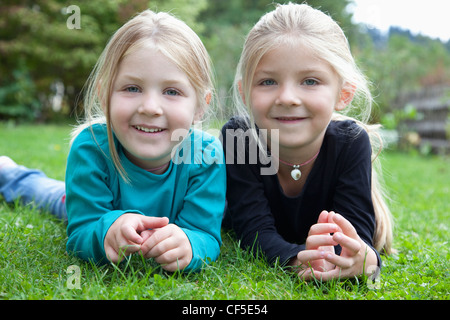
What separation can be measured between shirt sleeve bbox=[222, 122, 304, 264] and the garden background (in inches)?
3.9

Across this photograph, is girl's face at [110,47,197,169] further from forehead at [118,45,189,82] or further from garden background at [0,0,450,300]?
garden background at [0,0,450,300]

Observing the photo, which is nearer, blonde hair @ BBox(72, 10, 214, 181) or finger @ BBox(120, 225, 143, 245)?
finger @ BBox(120, 225, 143, 245)

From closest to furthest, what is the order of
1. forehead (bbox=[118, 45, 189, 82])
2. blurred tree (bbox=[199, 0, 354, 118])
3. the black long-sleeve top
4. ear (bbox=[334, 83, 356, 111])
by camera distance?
forehead (bbox=[118, 45, 189, 82]), the black long-sleeve top, ear (bbox=[334, 83, 356, 111]), blurred tree (bbox=[199, 0, 354, 118])

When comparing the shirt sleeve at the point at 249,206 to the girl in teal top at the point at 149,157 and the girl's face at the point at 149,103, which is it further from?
the girl's face at the point at 149,103

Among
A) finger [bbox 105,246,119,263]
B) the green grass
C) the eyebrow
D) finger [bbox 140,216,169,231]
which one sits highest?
the eyebrow

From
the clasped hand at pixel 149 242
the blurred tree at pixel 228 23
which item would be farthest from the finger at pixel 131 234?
the blurred tree at pixel 228 23

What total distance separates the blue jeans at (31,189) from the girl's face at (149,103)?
1.06m

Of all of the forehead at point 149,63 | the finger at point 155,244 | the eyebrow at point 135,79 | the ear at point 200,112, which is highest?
the forehead at point 149,63

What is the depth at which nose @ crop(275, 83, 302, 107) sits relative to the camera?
204cm

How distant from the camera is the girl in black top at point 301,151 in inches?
80.7

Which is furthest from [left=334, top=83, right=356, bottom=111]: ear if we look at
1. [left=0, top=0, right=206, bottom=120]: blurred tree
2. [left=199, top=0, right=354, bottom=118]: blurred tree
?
[left=199, top=0, right=354, bottom=118]: blurred tree

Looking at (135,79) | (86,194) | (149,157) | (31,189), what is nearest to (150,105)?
(135,79)

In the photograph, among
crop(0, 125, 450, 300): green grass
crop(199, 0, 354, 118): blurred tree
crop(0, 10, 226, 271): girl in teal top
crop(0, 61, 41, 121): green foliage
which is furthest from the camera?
crop(199, 0, 354, 118): blurred tree

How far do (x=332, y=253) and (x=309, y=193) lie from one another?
0.58 metres
